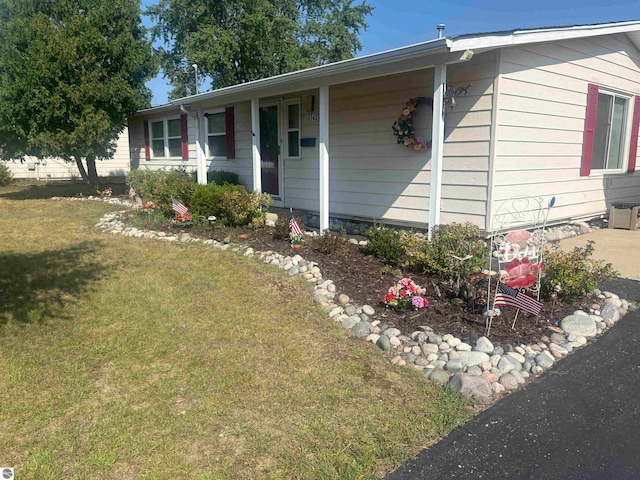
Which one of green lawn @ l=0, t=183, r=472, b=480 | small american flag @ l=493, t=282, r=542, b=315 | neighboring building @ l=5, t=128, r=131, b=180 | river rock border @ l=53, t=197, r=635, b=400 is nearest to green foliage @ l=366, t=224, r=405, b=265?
river rock border @ l=53, t=197, r=635, b=400

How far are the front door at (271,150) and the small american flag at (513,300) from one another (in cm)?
624

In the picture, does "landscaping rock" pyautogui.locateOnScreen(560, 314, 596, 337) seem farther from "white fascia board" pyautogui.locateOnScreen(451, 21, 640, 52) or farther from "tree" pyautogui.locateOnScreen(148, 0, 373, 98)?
"tree" pyautogui.locateOnScreen(148, 0, 373, 98)

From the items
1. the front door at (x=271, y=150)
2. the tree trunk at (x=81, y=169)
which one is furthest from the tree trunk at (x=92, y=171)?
the front door at (x=271, y=150)

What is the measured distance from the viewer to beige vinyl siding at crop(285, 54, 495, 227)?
19.5ft

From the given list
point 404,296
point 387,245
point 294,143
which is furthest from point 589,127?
point 404,296

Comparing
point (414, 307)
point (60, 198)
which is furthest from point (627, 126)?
point (60, 198)

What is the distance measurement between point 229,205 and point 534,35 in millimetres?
4694

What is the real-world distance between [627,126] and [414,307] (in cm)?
654

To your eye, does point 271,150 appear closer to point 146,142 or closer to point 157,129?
point 157,129

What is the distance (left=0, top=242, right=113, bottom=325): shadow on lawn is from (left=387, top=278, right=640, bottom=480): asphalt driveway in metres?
3.49

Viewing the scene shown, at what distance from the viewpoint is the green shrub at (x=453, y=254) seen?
4547 mm

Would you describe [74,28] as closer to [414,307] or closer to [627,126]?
[414,307]

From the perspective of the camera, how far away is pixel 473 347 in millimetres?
3506

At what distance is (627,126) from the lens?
→ 8.21 metres
